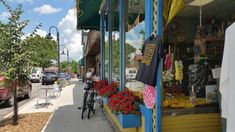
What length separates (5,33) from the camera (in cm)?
877

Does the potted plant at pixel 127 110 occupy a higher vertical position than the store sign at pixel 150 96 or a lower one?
lower

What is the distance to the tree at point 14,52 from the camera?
8.77 meters

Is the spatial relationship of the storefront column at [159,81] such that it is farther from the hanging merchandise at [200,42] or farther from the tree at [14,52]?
the tree at [14,52]

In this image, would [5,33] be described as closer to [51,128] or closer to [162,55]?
[51,128]

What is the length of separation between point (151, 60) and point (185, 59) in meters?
1.50

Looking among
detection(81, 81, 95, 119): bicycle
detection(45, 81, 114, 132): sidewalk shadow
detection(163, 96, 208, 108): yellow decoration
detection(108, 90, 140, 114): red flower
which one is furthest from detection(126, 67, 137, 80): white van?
detection(81, 81, 95, 119): bicycle

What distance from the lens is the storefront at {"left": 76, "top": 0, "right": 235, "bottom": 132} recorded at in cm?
476

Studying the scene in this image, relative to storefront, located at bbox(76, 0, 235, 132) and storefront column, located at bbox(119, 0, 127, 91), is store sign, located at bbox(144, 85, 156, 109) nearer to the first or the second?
storefront, located at bbox(76, 0, 235, 132)

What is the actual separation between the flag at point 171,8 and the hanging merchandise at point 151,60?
0.35m

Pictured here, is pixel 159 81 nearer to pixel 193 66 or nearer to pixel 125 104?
pixel 193 66

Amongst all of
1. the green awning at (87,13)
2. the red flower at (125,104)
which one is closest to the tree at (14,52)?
the green awning at (87,13)

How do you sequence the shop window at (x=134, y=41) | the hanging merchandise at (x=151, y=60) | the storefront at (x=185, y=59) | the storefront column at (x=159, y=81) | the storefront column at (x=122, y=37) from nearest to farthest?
the hanging merchandise at (x=151, y=60) → the storefront column at (x=159, y=81) → the storefront at (x=185, y=59) → the shop window at (x=134, y=41) → the storefront column at (x=122, y=37)

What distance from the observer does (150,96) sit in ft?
16.3

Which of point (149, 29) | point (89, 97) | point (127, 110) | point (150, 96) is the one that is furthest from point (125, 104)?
point (89, 97)
